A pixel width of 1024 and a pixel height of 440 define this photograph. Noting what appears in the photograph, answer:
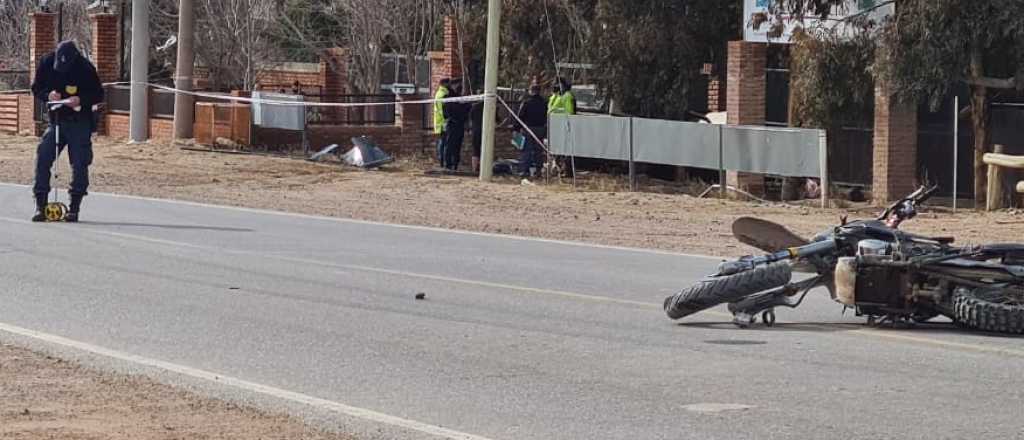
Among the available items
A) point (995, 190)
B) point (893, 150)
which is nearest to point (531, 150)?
point (893, 150)

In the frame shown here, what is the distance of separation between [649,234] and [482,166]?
849 cm

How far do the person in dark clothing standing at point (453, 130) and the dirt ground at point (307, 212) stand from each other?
58 cm

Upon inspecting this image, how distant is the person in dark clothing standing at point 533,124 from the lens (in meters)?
28.7

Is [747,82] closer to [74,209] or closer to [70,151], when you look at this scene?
[74,209]

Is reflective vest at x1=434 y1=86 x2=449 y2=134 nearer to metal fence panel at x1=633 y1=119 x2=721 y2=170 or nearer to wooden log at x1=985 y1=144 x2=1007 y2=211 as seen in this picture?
metal fence panel at x1=633 y1=119 x2=721 y2=170

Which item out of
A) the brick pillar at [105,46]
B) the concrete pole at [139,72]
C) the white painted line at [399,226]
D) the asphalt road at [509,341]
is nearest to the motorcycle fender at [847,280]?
the asphalt road at [509,341]

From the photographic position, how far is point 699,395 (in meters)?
8.92

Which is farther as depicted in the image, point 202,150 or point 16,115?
point 16,115

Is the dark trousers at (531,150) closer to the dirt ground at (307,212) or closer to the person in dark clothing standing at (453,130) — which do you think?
Answer: the dirt ground at (307,212)

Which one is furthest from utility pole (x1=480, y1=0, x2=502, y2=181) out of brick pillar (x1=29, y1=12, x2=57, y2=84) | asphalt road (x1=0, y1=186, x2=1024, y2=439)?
brick pillar (x1=29, y1=12, x2=57, y2=84)

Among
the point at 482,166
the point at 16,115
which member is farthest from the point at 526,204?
the point at 16,115

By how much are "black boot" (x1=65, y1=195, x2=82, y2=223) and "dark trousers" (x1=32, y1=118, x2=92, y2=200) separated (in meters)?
0.21

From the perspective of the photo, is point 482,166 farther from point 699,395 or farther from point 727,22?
point 699,395

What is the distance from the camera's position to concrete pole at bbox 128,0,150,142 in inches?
1334
